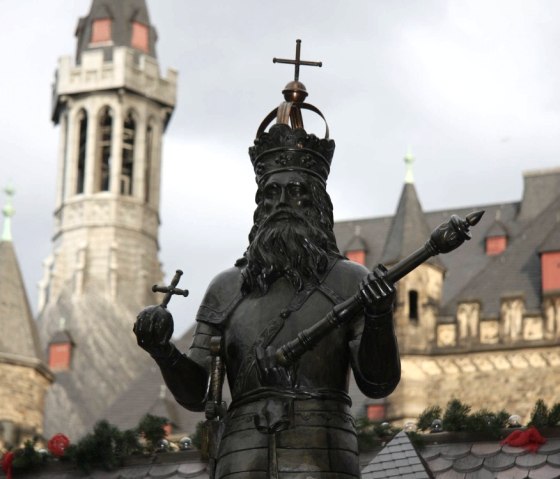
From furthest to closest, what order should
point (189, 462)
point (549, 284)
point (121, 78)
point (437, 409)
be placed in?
1. point (121, 78)
2. point (549, 284)
3. point (189, 462)
4. point (437, 409)

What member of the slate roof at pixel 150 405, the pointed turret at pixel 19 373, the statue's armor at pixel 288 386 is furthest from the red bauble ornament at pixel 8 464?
the slate roof at pixel 150 405

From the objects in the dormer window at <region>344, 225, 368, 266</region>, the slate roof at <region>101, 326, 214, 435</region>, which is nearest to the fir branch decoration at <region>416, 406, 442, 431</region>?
the slate roof at <region>101, 326, 214, 435</region>

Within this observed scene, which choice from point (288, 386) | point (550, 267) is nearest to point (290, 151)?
point (288, 386)

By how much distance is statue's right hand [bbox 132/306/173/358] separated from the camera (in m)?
7.86

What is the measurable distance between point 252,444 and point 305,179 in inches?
48.8

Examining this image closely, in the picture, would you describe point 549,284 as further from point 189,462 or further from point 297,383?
point 297,383

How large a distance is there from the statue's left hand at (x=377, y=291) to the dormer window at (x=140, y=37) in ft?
200

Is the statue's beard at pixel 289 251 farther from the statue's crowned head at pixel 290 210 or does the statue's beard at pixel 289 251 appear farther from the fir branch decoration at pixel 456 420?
the fir branch decoration at pixel 456 420

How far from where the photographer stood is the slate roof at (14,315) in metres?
42.8

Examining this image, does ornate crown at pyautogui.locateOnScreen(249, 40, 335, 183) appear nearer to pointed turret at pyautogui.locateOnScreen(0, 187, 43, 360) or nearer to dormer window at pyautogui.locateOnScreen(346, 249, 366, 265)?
pointed turret at pyautogui.locateOnScreen(0, 187, 43, 360)

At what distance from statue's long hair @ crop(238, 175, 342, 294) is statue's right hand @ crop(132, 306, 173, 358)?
1.62ft

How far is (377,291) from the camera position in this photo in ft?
24.8

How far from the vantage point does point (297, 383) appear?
7867 millimetres

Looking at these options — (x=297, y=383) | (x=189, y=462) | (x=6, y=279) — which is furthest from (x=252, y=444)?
(x=6, y=279)
